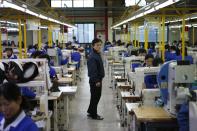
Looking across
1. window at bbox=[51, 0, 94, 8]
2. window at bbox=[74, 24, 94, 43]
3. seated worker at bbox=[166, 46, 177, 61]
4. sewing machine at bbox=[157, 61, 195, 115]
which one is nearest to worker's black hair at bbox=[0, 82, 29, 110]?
sewing machine at bbox=[157, 61, 195, 115]

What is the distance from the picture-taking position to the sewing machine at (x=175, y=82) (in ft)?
14.8

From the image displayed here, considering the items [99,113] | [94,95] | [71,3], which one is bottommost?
[99,113]

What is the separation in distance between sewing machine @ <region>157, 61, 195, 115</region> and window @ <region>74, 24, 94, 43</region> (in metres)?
24.2

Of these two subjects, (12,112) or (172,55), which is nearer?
(12,112)

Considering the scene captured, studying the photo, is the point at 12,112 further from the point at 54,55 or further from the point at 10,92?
the point at 54,55

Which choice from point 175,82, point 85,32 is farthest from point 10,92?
point 85,32

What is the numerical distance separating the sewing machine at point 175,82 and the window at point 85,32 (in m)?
24.2

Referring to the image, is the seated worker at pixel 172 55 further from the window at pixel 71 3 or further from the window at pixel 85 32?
the window at pixel 85 32

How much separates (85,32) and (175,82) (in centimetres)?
2480

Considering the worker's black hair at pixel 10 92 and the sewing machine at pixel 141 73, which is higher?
the worker's black hair at pixel 10 92

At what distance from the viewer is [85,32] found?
29.2 metres

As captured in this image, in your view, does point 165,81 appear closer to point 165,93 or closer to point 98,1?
point 165,93

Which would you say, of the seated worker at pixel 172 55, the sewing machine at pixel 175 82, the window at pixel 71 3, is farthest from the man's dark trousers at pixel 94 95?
the window at pixel 71 3

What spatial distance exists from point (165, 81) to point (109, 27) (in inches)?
908
